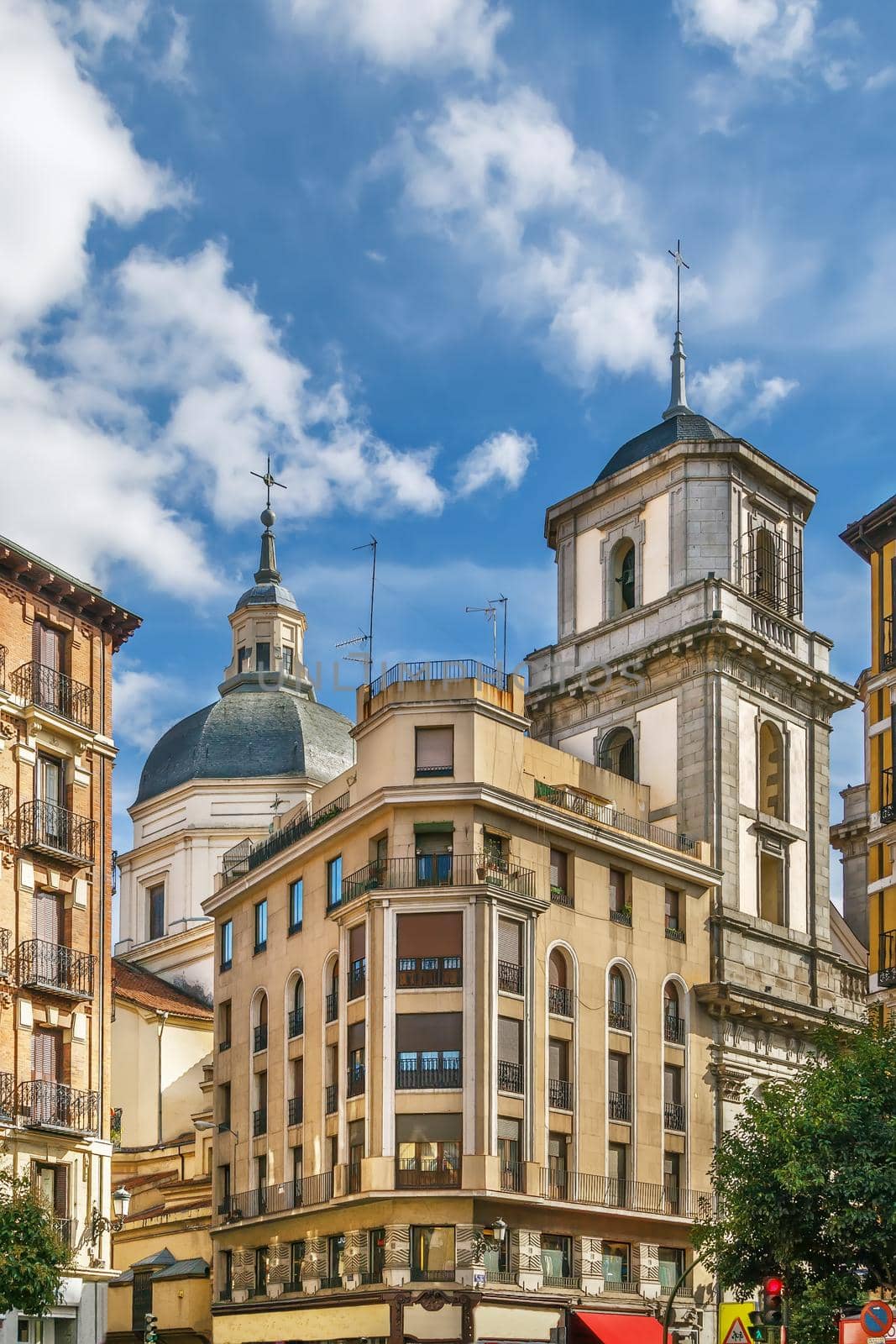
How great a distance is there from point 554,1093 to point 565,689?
18.6 meters

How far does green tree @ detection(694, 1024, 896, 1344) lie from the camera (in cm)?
4309

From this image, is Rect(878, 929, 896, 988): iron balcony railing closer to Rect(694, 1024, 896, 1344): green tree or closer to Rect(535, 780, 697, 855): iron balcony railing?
Rect(694, 1024, 896, 1344): green tree

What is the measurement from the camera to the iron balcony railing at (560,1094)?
55750 mm

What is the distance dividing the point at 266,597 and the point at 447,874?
54626mm

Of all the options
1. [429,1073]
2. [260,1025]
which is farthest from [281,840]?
[429,1073]

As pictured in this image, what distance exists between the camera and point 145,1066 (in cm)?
8612

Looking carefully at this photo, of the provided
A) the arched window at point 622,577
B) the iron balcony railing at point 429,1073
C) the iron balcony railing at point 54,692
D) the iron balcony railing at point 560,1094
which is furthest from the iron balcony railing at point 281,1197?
the arched window at point 622,577

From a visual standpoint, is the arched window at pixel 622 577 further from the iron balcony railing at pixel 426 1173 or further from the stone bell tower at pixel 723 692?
the iron balcony railing at pixel 426 1173

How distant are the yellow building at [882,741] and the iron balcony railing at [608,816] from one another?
9.47 m

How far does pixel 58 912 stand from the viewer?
51.6 m

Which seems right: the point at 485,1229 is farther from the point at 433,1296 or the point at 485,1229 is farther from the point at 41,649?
the point at 41,649

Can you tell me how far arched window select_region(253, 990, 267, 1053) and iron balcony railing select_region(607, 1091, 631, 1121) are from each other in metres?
11.6

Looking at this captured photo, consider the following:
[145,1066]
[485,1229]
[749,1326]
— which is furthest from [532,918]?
[145,1066]

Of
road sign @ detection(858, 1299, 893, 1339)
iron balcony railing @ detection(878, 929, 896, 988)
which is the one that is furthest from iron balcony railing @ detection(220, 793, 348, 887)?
road sign @ detection(858, 1299, 893, 1339)
